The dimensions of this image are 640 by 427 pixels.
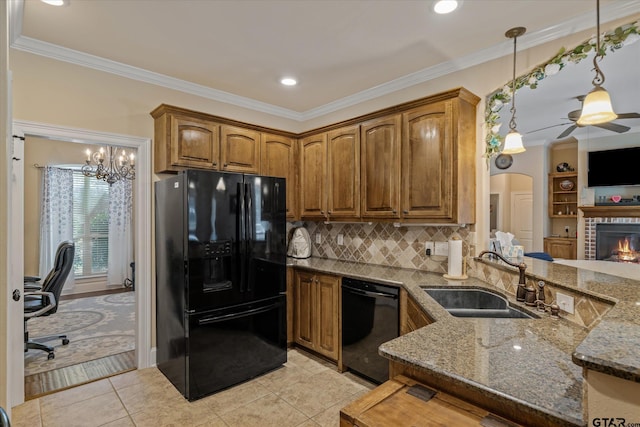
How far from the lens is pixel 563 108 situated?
155 inches

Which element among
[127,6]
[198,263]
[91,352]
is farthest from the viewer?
[91,352]

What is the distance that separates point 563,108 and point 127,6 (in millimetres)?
4508

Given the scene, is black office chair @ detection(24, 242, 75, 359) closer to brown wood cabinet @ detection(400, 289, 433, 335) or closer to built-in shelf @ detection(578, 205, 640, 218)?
brown wood cabinet @ detection(400, 289, 433, 335)

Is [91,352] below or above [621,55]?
below

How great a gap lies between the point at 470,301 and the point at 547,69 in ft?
5.73

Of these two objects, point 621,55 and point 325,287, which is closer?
point 621,55

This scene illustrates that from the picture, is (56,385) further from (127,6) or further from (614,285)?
(614,285)

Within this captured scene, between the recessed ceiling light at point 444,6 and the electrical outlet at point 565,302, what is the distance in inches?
70.0

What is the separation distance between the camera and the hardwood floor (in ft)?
8.86

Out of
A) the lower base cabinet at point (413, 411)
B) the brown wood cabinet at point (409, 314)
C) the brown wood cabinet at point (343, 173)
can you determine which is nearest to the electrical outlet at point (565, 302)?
the brown wood cabinet at point (409, 314)

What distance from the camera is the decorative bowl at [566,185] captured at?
4969 millimetres

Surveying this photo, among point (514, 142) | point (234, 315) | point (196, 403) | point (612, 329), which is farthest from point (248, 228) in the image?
point (612, 329)

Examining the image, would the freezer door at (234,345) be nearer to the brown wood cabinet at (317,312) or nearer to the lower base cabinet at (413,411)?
the brown wood cabinet at (317,312)

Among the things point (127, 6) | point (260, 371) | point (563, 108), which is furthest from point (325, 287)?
point (563, 108)
